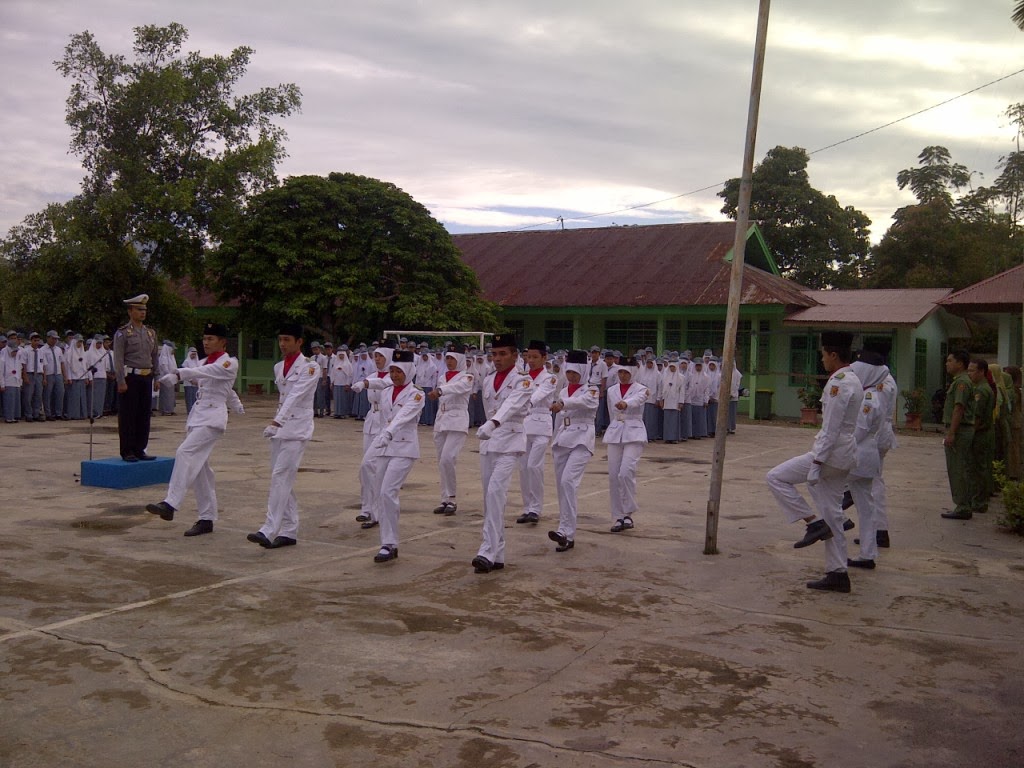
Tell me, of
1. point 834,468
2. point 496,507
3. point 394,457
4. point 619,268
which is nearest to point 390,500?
point 394,457

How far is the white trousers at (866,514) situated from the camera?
805 centimetres

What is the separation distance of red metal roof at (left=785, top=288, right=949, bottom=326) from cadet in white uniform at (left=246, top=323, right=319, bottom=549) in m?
18.9

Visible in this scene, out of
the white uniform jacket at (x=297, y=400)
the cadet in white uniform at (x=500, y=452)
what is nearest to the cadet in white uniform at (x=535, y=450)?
the cadet in white uniform at (x=500, y=452)

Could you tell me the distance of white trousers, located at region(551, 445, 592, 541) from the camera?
850cm

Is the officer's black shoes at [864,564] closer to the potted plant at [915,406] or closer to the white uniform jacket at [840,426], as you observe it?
the white uniform jacket at [840,426]

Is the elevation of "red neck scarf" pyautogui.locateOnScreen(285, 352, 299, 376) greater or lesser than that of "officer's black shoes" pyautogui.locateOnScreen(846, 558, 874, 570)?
greater

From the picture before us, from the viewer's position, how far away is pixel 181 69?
25125 mm

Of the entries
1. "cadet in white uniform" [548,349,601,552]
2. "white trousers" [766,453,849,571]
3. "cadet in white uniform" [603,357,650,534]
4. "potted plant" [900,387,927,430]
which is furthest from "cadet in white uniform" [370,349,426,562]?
"potted plant" [900,387,927,430]

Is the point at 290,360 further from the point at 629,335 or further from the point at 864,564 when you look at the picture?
the point at 629,335

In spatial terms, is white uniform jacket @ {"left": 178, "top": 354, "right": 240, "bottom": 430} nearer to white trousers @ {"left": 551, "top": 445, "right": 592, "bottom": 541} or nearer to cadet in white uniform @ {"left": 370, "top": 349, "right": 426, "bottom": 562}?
cadet in white uniform @ {"left": 370, "top": 349, "right": 426, "bottom": 562}

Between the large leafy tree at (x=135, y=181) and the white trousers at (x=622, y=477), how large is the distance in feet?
60.4

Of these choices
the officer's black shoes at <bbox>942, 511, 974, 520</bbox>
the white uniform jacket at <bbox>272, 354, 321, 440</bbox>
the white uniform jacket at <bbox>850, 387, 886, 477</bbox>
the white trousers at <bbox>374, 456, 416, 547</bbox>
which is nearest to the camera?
the white trousers at <bbox>374, 456, 416, 547</bbox>

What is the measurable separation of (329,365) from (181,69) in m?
8.72

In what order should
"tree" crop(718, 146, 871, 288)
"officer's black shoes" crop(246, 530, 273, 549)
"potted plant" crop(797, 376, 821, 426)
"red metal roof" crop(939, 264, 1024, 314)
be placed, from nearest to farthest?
1. "officer's black shoes" crop(246, 530, 273, 549)
2. "red metal roof" crop(939, 264, 1024, 314)
3. "potted plant" crop(797, 376, 821, 426)
4. "tree" crop(718, 146, 871, 288)
